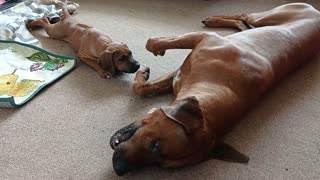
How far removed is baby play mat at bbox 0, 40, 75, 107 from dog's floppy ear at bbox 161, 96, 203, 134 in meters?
0.78

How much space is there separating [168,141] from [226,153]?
0.27m

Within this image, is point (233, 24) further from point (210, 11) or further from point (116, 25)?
point (116, 25)

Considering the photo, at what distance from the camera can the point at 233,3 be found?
272 cm

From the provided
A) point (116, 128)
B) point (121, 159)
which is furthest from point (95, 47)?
point (121, 159)

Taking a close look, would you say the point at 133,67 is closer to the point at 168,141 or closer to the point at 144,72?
the point at 144,72

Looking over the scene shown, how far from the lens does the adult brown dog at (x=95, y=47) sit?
1.87m

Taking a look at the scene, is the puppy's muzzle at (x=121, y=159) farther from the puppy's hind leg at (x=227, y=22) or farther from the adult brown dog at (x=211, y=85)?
the puppy's hind leg at (x=227, y=22)

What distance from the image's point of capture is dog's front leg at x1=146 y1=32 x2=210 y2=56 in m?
1.79

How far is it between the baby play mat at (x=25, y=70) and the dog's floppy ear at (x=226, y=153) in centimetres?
84

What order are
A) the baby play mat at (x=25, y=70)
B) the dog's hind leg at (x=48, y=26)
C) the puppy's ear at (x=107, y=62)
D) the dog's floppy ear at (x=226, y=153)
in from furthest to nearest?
the dog's hind leg at (x=48, y=26), the puppy's ear at (x=107, y=62), the baby play mat at (x=25, y=70), the dog's floppy ear at (x=226, y=153)

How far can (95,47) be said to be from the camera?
6.52 feet

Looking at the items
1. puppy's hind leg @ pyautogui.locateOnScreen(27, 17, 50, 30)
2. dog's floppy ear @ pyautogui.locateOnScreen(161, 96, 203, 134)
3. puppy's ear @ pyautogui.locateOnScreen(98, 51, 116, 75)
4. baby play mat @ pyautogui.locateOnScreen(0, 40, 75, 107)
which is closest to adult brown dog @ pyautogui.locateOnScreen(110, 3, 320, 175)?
dog's floppy ear @ pyautogui.locateOnScreen(161, 96, 203, 134)

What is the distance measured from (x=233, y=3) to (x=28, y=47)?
1345mm

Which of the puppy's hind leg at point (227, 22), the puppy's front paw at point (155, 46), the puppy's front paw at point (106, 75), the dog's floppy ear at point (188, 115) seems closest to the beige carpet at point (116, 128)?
the puppy's front paw at point (106, 75)
